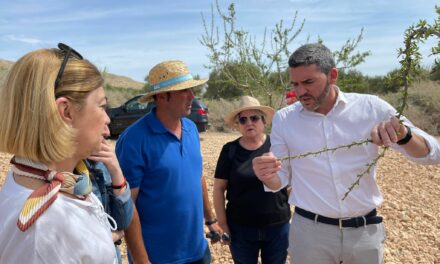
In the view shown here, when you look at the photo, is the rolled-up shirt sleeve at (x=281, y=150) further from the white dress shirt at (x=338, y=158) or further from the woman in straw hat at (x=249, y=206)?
the woman in straw hat at (x=249, y=206)

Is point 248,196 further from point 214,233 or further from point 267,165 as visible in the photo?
point 267,165

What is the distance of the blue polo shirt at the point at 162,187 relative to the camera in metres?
2.77

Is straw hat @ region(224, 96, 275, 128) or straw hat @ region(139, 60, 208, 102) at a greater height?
straw hat @ region(139, 60, 208, 102)

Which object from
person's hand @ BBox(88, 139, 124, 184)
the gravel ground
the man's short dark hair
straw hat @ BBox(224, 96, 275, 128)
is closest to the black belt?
the man's short dark hair

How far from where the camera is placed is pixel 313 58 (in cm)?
255

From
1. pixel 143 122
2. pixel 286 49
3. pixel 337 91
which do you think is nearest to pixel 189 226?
pixel 143 122

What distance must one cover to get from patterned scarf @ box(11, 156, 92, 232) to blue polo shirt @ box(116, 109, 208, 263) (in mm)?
1229

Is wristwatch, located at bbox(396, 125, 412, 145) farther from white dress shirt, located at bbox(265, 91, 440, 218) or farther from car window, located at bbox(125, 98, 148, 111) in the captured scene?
car window, located at bbox(125, 98, 148, 111)

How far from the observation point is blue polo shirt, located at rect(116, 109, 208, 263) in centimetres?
277

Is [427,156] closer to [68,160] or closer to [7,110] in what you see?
[68,160]

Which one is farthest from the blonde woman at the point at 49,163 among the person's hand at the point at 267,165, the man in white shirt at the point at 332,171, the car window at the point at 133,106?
the car window at the point at 133,106

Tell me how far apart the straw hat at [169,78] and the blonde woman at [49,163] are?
1.49m

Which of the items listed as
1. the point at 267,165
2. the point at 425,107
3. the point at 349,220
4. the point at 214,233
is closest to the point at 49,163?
the point at 267,165

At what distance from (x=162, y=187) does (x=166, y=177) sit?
0.23 ft
